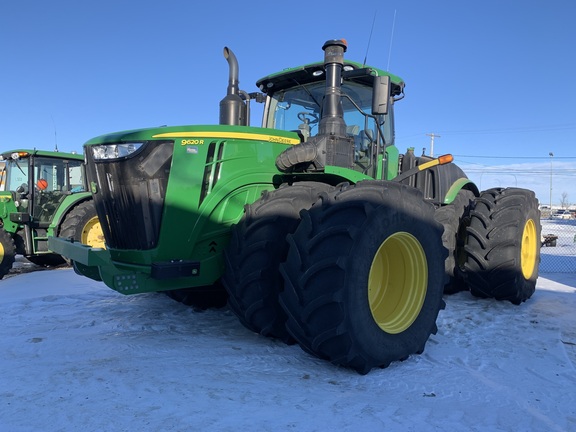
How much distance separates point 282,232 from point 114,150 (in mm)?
1417

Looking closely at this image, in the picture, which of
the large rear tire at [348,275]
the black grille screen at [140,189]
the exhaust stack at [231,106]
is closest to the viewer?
the large rear tire at [348,275]

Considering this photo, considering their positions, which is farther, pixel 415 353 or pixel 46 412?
pixel 415 353

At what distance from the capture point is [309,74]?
4.59 metres

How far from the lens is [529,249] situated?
6086 millimetres

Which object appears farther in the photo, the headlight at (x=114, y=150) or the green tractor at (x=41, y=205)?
the green tractor at (x=41, y=205)

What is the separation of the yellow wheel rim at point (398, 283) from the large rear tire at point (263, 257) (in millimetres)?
727

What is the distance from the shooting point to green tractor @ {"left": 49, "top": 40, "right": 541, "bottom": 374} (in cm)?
308

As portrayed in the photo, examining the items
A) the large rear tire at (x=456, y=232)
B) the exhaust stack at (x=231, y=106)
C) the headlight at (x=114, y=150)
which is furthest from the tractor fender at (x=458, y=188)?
the headlight at (x=114, y=150)

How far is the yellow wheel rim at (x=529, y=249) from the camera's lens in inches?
233

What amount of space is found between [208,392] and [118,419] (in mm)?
550

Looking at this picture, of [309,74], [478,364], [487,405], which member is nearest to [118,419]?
[487,405]

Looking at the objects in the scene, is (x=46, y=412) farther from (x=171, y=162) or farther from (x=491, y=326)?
(x=491, y=326)

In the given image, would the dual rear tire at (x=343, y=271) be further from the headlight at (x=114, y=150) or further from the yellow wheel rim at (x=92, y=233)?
the yellow wheel rim at (x=92, y=233)

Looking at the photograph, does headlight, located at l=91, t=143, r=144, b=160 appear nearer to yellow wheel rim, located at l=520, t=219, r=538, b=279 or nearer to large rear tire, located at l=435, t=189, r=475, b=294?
large rear tire, located at l=435, t=189, r=475, b=294
